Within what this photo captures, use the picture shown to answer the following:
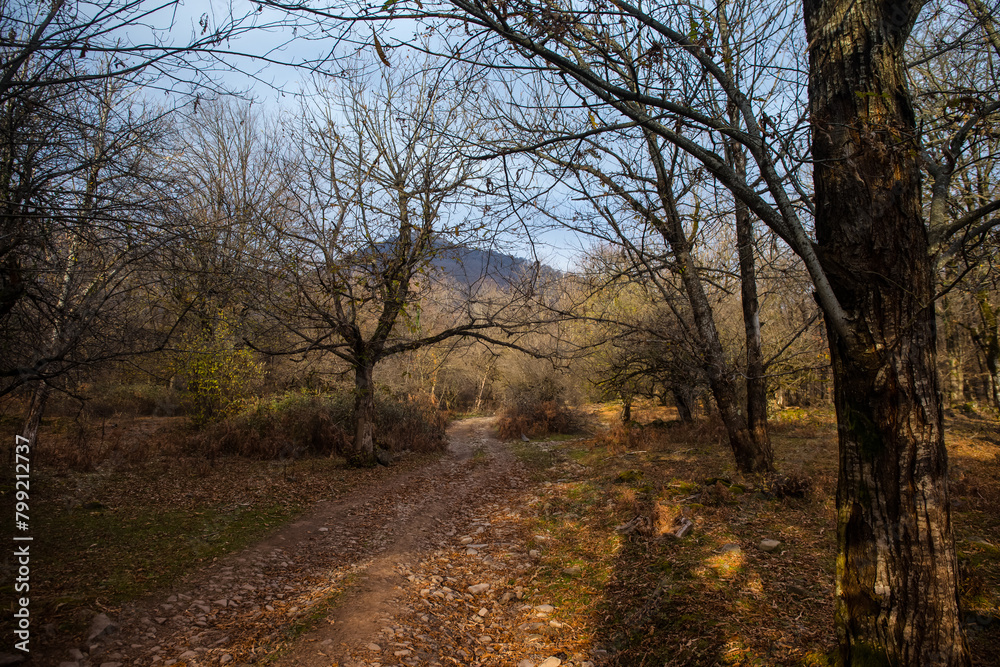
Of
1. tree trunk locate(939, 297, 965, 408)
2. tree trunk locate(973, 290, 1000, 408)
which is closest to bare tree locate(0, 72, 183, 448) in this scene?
tree trunk locate(973, 290, 1000, 408)

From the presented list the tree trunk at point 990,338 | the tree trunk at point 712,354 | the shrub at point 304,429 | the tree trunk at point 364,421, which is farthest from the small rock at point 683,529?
the tree trunk at point 990,338

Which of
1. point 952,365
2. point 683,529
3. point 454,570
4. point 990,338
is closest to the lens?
point 454,570

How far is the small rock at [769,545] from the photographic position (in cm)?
490

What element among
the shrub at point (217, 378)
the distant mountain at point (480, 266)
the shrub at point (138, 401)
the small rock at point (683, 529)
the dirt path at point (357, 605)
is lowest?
the dirt path at point (357, 605)

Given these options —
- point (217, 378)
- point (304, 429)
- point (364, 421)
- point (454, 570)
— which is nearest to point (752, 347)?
point (454, 570)

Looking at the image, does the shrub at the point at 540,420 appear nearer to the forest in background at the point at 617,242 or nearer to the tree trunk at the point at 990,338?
the forest in background at the point at 617,242

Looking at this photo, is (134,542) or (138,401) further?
(138,401)

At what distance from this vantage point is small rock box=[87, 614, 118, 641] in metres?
3.54

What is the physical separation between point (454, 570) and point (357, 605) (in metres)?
1.40

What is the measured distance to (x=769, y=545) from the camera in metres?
4.93

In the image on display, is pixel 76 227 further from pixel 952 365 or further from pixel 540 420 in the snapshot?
pixel 952 365

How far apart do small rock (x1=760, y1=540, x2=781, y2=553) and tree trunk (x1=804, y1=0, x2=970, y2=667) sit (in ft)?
8.14

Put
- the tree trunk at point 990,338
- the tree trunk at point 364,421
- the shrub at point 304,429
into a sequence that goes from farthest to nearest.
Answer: the tree trunk at point 990,338 < the shrub at point 304,429 < the tree trunk at point 364,421

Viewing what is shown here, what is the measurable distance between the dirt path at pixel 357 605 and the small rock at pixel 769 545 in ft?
8.02
